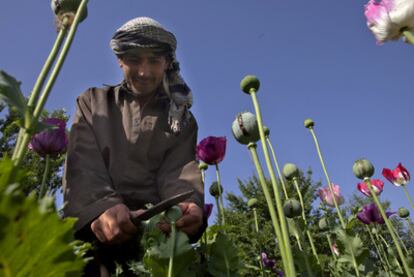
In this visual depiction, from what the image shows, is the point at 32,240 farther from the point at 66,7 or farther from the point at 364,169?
the point at 364,169

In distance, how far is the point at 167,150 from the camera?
54.7 inches

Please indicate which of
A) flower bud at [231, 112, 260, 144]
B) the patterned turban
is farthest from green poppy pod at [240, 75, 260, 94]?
the patterned turban

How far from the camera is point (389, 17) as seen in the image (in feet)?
2.44

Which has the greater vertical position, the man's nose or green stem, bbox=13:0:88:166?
the man's nose

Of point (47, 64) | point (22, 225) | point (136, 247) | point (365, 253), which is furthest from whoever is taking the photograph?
point (365, 253)

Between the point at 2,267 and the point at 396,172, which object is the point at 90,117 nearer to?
the point at 2,267

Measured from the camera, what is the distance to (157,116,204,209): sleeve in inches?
48.8

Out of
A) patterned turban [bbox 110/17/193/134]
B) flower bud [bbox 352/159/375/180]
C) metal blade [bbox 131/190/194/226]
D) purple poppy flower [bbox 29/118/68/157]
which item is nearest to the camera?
metal blade [bbox 131/190/194/226]

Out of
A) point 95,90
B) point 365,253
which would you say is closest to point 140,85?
point 95,90

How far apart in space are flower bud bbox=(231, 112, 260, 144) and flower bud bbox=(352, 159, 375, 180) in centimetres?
84

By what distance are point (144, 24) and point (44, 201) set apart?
1.25 meters

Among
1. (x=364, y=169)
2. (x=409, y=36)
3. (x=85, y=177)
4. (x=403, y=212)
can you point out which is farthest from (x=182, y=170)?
(x=403, y=212)

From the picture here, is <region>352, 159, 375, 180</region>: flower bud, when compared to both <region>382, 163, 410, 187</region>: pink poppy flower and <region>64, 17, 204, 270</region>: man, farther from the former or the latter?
<region>382, 163, 410, 187</region>: pink poppy flower

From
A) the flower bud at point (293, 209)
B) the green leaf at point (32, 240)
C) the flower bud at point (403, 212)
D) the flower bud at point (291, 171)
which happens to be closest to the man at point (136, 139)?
the flower bud at point (293, 209)
